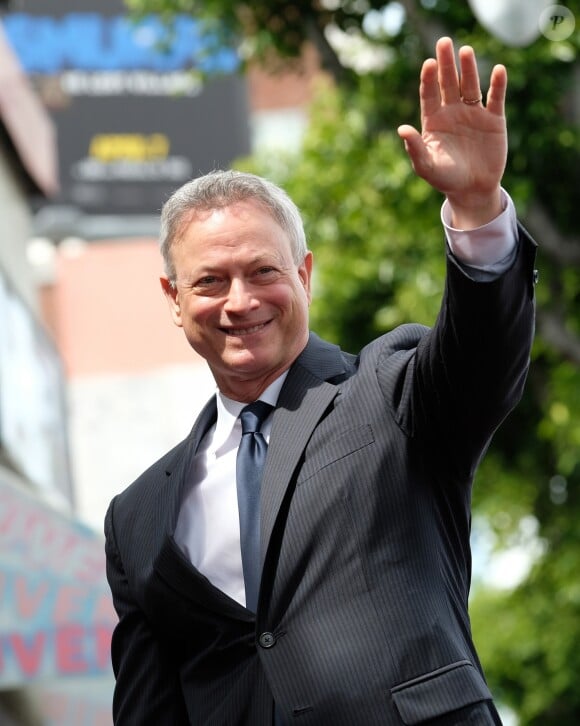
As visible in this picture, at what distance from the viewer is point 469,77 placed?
2.95 meters

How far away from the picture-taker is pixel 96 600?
393 inches

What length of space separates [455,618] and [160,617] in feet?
2.05

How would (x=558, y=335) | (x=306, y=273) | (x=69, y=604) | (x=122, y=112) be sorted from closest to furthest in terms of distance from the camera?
(x=306, y=273) → (x=69, y=604) → (x=558, y=335) → (x=122, y=112)

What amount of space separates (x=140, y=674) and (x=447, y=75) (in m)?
1.40

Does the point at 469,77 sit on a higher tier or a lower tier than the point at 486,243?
higher

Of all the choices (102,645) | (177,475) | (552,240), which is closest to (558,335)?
(552,240)

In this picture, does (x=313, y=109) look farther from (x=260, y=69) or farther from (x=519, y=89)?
(x=519, y=89)

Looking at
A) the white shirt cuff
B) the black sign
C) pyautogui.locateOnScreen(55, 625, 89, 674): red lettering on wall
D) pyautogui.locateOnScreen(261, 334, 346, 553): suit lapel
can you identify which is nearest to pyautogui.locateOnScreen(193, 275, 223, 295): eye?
pyautogui.locateOnScreen(261, 334, 346, 553): suit lapel

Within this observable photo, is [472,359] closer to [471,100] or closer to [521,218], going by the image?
[471,100]

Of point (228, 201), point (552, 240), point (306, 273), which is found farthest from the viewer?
point (552, 240)

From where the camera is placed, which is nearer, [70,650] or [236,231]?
[236,231]

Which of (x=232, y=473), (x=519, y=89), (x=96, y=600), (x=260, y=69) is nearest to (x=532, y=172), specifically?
(x=519, y=89)

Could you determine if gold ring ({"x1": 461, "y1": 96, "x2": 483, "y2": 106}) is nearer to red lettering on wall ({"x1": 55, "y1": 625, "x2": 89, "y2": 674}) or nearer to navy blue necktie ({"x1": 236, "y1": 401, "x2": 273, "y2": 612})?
navy blue necktie ({"x1": 236, "y1": 401, "x2": 273, "y2": 612})

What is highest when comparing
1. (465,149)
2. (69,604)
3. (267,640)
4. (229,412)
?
(69,604)
